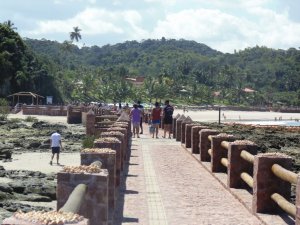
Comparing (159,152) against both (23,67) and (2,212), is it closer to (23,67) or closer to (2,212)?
(2,212)

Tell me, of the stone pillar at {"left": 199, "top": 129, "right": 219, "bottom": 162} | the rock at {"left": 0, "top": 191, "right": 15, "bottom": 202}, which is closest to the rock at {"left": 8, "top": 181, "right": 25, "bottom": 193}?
the rock at {"left": 0, "top": 191, "right": 15, "bottom": 202}

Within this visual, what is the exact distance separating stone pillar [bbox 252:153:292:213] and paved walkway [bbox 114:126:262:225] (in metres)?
0.29

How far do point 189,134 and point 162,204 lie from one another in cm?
1029

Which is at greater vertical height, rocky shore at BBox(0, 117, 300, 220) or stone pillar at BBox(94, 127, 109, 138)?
stone pillar at BBox(94, 127, 109, 138)

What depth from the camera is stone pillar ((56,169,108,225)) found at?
6316 millimetres

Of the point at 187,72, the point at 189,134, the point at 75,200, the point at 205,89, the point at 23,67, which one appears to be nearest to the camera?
the point at 75,200

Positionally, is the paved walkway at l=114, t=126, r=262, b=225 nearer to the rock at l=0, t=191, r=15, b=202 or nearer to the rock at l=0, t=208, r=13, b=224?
the rock at l=0, t=208, r=13, b=224

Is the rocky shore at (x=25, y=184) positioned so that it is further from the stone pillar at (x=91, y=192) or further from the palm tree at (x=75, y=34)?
the palm tree at (x=75, y=34)

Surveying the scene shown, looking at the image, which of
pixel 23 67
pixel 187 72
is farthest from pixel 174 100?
pixel 23 67

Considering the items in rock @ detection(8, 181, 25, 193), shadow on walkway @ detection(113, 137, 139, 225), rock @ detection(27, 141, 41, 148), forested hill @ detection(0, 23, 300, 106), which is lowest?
rock @ detection(27, 141, 41, 148)

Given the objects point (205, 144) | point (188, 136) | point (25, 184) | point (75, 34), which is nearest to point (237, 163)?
point (205, 144)

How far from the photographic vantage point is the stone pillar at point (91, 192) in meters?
6.32

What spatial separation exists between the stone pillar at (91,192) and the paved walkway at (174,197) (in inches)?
76.5

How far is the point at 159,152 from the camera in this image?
18812 mm
